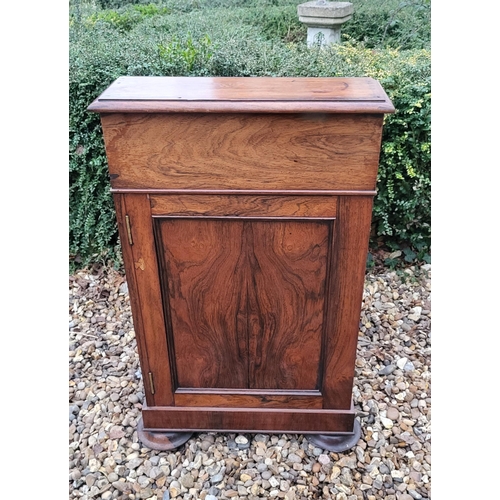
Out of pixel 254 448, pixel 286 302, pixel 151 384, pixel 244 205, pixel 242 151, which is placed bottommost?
pixel 254 448

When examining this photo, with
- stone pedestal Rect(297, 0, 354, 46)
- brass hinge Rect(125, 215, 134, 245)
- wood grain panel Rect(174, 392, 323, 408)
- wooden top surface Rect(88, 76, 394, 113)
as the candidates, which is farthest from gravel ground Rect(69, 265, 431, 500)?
stone pedestal Rect(297, 0, 354, 46)

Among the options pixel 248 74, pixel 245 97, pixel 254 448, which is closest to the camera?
pixel 245 97

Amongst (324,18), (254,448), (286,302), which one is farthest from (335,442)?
(324,18)

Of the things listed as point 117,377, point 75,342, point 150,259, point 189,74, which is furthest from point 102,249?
point 150,259

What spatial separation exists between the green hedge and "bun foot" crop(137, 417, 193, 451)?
49.5 inches

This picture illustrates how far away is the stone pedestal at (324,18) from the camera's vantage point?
401cm

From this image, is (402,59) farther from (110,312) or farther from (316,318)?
(110,312)

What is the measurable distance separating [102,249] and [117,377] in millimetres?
897

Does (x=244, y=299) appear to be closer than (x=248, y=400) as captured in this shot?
Yes

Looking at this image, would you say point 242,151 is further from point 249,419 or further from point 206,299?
point 249,419

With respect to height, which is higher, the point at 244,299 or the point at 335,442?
the point at 244,299

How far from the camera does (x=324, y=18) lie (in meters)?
4.05

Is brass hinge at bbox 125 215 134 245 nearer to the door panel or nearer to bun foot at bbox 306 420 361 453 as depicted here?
the door panel

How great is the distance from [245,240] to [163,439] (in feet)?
2.86
